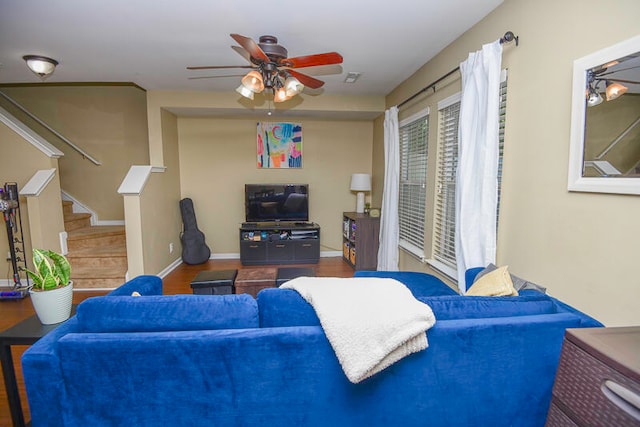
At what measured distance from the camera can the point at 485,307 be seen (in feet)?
4.52

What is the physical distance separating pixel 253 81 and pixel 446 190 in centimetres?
197

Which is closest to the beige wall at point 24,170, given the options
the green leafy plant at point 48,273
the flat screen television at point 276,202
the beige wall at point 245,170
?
the beige wall at point 245,170

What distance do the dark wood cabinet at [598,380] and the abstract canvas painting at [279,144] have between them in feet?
14.4

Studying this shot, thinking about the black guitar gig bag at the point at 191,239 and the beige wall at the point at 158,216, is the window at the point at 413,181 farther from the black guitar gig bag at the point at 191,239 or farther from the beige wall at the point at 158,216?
the beige wall at the point at 158,216

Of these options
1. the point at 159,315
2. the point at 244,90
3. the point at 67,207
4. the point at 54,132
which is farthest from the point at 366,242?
the point at 54,132

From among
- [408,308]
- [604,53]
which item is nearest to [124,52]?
[408,308]

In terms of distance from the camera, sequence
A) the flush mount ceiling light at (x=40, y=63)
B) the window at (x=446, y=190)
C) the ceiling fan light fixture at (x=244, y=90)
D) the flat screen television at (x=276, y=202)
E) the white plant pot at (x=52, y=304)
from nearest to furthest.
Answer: the white plant pot at (x=52, y=304), the ceiling fan light fixture at (x=244, y=90), the window at (x=446, y=190), the flush mount ceiling light at (x=40, y=63), the flat screen television at (x=276, y=202)

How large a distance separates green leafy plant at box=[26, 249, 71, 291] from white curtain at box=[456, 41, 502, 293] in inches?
99.3

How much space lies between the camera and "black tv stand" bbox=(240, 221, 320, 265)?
4.61m

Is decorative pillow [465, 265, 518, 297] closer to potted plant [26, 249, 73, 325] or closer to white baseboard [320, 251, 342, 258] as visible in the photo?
potted plant [26, 249, 73, 325]

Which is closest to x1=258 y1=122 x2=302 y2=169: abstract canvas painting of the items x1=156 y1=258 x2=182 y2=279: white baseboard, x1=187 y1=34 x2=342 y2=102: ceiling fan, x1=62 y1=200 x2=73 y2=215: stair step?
x1=156 y1=258 x2=182 y2=279: white baseboard

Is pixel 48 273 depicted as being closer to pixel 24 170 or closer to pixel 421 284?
pixel 421 284

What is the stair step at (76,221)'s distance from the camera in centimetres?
424

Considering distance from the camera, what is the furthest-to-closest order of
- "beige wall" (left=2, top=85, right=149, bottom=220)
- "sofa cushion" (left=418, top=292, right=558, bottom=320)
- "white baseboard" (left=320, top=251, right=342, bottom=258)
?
"white baseboard" (left=320, top=251, right=342, bottom=258) → "beige wall" (left=2, top=85, right=149, bottom=220) → "sofa cushion" (left=418, top=292, right=558, bottom=320)
